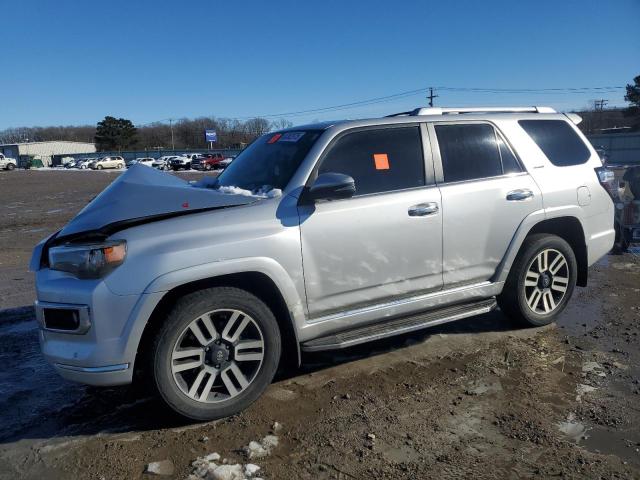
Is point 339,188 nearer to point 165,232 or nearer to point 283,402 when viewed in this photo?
point 165,232

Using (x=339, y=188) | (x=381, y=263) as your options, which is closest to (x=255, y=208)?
(x=339, y=188)

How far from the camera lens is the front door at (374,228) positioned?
12.0 feet

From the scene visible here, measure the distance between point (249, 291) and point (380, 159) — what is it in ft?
4.68

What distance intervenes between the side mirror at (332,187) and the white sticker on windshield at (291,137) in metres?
0.68

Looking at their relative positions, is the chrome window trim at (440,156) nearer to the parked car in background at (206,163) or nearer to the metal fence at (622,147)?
the metal fence at (622,147)

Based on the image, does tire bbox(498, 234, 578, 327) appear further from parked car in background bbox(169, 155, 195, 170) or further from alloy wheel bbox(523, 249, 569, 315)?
parked car in background bbox(169, 155, 195, 170)

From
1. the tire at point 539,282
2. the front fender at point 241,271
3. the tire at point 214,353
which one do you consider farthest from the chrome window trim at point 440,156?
the tire at point 214,353

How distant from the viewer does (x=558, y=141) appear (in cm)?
502

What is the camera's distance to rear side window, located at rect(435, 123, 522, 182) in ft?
14.2

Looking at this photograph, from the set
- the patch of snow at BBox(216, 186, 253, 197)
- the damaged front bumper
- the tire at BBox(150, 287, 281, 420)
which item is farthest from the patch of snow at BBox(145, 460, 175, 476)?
the patch of snow at BBox(216, 186, 253, 197)

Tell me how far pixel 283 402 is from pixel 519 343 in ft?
7.15

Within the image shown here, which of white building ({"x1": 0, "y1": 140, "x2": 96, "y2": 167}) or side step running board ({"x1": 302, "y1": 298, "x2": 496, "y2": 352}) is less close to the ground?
white building ({"x1": 0, "y1": 140, "x2": 96, "y2": 167})

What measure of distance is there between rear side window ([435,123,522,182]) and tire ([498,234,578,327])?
0.73 metres

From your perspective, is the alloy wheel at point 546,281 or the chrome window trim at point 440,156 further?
the alloy wheel at point 546,281
